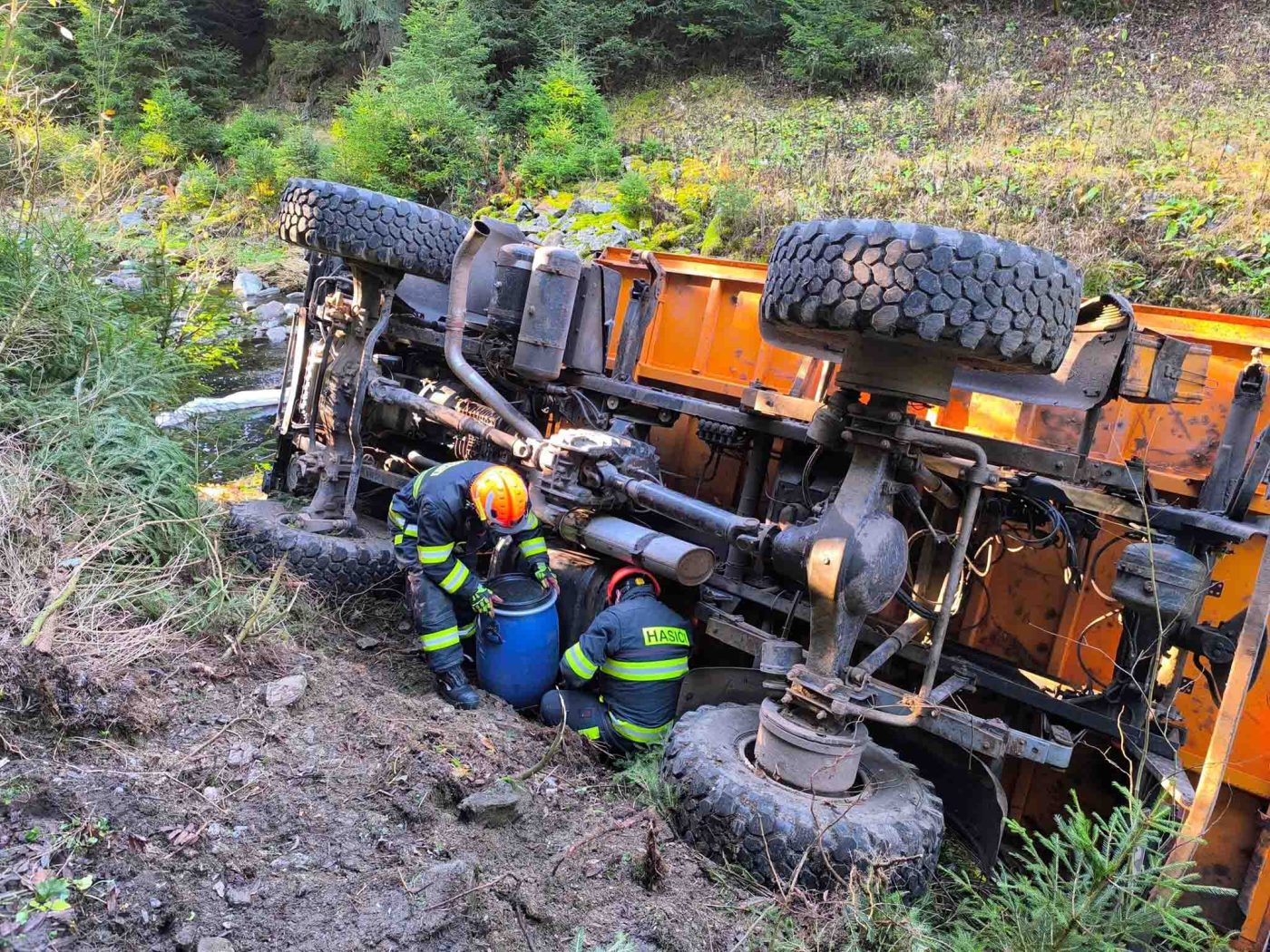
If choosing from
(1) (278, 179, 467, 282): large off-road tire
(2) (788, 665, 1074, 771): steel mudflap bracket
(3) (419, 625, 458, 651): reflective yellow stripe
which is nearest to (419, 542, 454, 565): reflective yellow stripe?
(3) (419, 625, 458, 651): reflective yellow stripe

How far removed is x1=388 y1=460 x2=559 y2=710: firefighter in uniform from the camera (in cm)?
402

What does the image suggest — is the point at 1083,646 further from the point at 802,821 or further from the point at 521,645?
the point at 521,645

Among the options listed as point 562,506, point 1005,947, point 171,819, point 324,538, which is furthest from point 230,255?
point 1005,947

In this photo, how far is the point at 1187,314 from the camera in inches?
129

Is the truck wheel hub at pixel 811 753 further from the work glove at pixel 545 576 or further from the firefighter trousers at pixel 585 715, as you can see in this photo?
the work glove at pixel 545 576

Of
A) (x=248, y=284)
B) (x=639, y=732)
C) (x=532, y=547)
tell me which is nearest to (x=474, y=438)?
(x=532, y=547)

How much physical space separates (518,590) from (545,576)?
157 millimetres

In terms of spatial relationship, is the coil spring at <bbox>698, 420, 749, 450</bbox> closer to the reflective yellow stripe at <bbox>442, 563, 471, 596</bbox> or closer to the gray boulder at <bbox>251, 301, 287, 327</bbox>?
the reflective yellow stripe at <bbox>442, 563, 471, 596</bbox>

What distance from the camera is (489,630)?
423cm

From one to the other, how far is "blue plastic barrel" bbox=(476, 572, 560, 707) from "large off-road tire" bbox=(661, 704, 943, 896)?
125cm

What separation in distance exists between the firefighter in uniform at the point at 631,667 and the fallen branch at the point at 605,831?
2.58 ft

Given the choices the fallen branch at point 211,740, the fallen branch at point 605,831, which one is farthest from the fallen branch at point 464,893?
the fallen branch at point 211,740

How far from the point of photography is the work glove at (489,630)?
422cm

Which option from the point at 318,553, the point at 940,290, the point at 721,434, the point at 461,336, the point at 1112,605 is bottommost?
the point at 318,553
